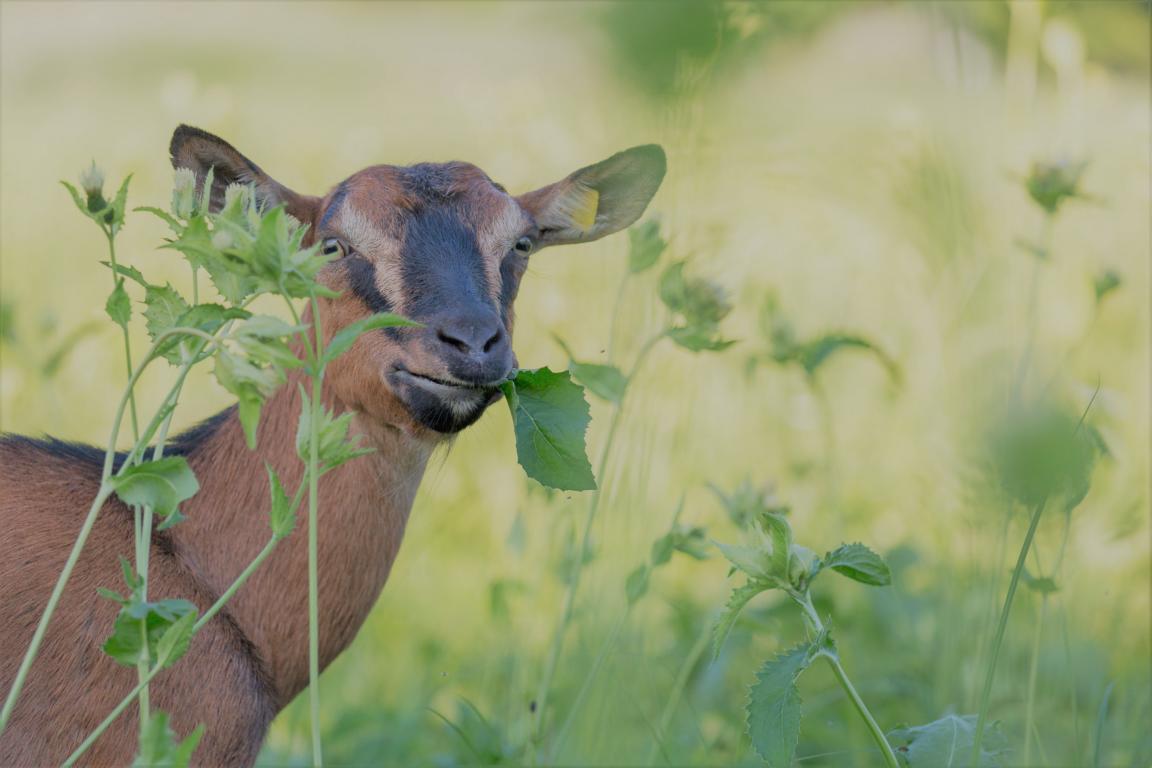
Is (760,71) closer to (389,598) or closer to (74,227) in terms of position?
(389,598)

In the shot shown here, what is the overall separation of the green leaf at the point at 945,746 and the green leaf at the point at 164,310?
167 centimetres

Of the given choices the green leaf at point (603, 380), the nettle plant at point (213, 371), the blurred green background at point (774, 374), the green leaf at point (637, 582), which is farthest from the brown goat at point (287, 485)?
the nettle plant at point (213, 371)

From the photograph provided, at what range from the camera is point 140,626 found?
250 centimetres

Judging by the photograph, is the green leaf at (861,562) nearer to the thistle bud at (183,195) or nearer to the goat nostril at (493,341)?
the goat nostril at (493,341)

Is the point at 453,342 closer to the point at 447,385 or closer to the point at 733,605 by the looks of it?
the point at 447,385

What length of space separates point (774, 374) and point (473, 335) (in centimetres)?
508

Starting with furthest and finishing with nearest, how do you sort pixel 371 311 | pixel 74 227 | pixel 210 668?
1. pixel 74 227
2. pixel 371 311
3. pixel 210 668

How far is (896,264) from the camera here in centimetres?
754

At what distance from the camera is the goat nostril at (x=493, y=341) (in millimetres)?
3352

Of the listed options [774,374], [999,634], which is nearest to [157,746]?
[999,634]

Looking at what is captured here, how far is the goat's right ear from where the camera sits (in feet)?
12.3

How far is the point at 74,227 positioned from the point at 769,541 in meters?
7.40

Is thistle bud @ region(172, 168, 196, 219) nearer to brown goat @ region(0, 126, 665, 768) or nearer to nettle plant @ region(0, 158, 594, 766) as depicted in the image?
nettle plant @ region(0, 158, 594, 766)

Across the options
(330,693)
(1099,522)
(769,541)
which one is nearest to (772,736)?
(769,541)
